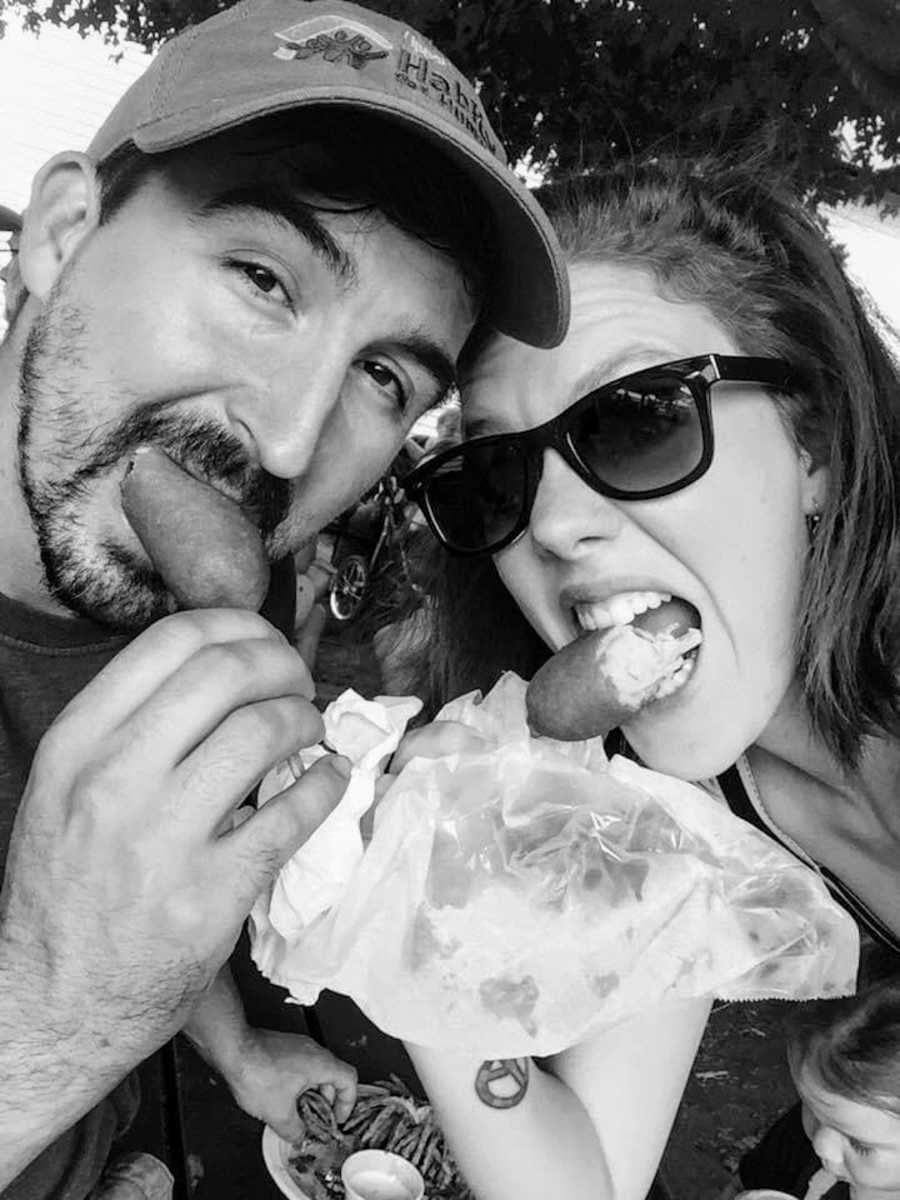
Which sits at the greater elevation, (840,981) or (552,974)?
(552,974)

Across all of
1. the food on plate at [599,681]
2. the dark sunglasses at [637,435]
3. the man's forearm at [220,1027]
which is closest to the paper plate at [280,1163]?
the man's forearm at [220,1027]

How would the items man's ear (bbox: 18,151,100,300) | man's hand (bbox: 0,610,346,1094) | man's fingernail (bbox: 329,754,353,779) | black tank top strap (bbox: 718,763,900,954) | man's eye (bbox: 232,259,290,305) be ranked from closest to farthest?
man's hand (bbox: 0,610,346,1094), man's fingernail (bbox: 329,754,353,779), man's eye (bbox: 232,259,290,305), man's ear (bbox: 18,151,100,300), black tank top strap (bbox: 718,763,900,954)

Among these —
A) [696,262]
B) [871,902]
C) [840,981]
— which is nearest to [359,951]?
[840,981]

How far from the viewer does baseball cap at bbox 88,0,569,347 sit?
1483 millimetres

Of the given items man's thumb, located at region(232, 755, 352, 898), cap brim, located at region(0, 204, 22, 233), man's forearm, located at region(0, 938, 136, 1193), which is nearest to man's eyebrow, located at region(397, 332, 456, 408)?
man's thumb, located at region(232, 755, 352, 898)

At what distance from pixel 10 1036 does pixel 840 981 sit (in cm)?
126

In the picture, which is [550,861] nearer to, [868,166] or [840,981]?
[840,981]

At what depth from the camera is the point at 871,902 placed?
1972mm

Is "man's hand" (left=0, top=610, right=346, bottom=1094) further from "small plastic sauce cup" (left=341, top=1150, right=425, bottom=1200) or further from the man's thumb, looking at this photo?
"small plastic sauce cup" (left=341, top=1150, right=425, bottom=1200)

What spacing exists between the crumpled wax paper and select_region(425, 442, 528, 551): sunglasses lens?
16.7 inches

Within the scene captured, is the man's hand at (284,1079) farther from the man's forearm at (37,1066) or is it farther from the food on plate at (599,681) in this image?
the food on plate at (599,681)

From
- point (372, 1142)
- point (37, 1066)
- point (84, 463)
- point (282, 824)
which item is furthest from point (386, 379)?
point (372, 1142)

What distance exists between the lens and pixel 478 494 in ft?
6.20

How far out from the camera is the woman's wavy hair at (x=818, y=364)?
1.78m
